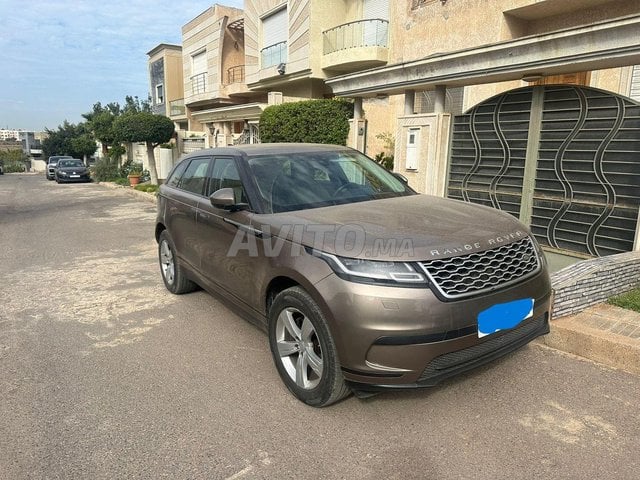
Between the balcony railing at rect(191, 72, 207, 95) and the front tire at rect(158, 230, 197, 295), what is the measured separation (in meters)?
25.0

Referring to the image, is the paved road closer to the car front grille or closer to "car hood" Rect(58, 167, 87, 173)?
the car front grille

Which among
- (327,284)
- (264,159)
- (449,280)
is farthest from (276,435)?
(264,159)

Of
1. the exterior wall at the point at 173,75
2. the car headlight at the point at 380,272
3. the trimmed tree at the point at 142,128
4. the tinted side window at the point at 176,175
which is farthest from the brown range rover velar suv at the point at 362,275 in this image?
the exterior wall at the point at 173,75

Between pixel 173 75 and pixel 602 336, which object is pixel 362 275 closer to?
pixel 602 336

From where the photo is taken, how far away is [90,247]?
824 centimetres

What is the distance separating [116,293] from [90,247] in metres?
3.27

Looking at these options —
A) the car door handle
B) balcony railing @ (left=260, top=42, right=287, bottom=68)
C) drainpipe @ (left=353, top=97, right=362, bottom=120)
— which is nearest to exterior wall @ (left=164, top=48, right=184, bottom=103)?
balcony railing @ (left=260, top=42, right=287, bottom=68)

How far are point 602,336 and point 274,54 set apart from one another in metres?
20.1

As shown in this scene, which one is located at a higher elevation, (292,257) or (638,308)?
(292,257)

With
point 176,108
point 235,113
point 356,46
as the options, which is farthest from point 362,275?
point 176,108

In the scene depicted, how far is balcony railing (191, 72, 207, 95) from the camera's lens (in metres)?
28.3

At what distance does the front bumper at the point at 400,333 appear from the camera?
2.50 metres

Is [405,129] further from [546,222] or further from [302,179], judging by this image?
[302,179]

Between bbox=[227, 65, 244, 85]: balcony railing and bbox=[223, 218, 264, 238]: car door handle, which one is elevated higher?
bbox=[227, 65, 244, 85]: balcony railing
